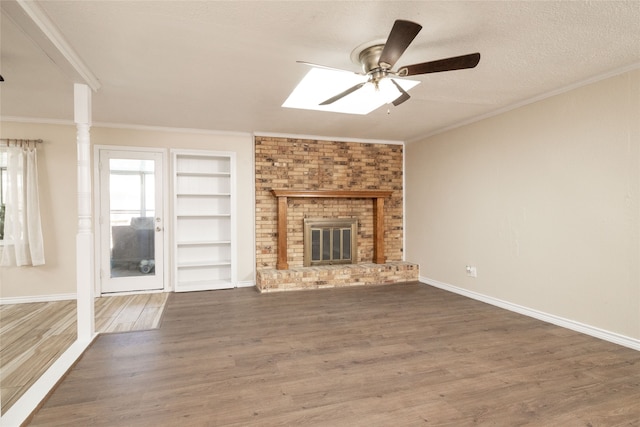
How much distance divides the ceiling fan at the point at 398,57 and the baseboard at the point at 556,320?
266 centimetres

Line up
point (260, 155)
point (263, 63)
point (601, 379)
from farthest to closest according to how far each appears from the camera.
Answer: point (260, 155) → point (263, 63) → point (601, 379)

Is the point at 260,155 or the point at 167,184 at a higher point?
the point at 260,155

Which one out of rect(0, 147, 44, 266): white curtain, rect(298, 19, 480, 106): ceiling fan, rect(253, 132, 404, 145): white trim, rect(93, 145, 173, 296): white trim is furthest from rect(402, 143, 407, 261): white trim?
rect(0, 147, 44, 266): white curtain

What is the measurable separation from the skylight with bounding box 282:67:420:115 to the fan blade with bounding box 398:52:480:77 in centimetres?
56

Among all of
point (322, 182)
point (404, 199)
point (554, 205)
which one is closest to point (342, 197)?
point (322, 182)

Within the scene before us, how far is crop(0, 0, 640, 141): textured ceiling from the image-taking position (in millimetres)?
1955

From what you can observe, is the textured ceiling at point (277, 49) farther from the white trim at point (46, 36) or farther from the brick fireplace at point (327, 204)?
the brick fireplace at point (327, 204)

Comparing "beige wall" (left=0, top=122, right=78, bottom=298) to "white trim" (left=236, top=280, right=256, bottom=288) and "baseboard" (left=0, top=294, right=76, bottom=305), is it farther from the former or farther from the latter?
"white trim" (left=236, top=280, right=256, bottom=288)

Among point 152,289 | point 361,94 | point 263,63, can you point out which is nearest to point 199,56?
point 263,63

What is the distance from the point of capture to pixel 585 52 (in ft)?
8.17

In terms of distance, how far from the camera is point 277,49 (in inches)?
95.6

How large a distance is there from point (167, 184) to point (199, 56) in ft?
8.64

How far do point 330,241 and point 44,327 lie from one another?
367cm

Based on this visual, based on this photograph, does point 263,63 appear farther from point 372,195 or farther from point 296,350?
point 372,195
